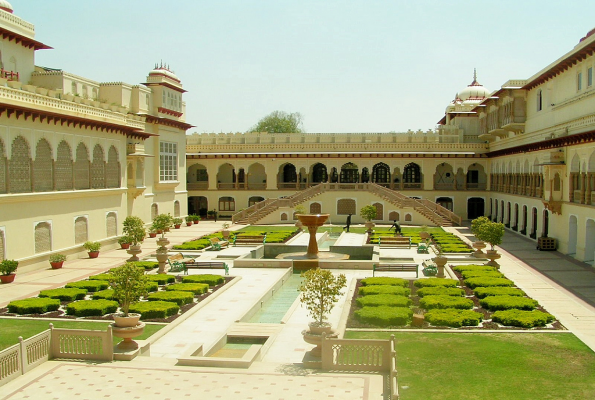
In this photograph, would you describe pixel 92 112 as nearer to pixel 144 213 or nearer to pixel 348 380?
pixel 144 213

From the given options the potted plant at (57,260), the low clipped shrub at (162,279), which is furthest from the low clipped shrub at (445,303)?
the potted plant at (57,260)

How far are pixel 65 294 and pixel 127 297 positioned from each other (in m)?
7.23

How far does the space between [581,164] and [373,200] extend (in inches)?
872

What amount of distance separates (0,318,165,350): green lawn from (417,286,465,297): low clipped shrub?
9.22 m

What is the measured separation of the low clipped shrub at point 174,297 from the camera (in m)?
20.2

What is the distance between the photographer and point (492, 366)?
1364cm

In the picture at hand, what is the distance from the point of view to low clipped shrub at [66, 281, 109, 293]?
882 inches

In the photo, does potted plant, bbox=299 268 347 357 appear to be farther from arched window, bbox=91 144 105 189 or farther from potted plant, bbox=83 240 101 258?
arched window, bbox=91 144 105 189

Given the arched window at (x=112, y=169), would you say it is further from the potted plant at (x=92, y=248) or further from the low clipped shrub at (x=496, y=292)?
the low clipped shrub at (x=496, y=292)

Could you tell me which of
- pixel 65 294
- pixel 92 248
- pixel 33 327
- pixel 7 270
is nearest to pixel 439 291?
pixel 65 294

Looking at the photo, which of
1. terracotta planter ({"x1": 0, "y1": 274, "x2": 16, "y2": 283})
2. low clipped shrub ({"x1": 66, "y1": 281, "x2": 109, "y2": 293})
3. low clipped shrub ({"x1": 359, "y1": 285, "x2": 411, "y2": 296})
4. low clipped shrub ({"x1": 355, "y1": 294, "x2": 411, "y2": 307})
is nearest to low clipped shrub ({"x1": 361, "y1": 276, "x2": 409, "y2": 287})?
low clipped shrub ({"x1": 359, "y1": 285, "x2": 411, "y2": 296})

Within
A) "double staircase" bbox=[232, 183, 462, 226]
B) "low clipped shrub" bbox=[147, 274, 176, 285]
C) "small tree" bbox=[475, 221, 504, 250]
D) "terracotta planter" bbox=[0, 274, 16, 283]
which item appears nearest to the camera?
"low clipped shrub" bbox=[147, 274, 176, 285]

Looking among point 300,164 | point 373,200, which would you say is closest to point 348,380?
point 373,200

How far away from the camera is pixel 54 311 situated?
64.2 feet
